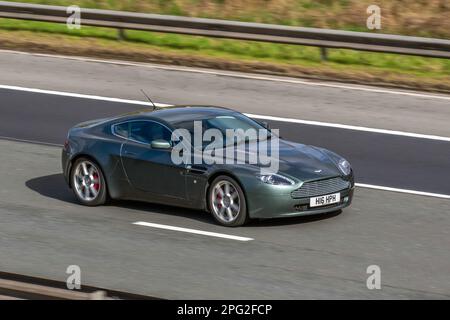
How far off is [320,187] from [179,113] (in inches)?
93.0

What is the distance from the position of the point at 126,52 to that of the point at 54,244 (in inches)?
459

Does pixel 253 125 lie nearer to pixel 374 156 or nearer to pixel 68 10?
pixel 374 156

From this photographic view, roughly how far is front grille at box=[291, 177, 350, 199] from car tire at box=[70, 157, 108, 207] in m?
2.81

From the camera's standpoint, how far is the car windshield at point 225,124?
47.0 feet

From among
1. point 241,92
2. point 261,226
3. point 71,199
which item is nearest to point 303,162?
point 261,226

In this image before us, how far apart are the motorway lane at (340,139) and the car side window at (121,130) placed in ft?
11.2

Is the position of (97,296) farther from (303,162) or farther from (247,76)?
(247,76)

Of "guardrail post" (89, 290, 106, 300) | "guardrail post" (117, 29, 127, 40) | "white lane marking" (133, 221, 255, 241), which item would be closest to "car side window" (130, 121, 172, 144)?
"white lane marking" (133, 221, 255, 241)

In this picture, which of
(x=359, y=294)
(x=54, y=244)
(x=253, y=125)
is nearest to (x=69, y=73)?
(x=253, y=125)

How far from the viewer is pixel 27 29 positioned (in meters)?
26.2

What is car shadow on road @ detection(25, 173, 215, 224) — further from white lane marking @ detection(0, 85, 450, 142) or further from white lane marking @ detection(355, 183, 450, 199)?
white lane marking @ detection(0, 85, 450, 142)

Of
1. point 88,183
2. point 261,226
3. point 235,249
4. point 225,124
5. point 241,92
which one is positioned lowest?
point 235,249

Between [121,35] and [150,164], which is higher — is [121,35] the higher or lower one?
the higher one

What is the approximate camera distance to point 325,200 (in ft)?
44.5
